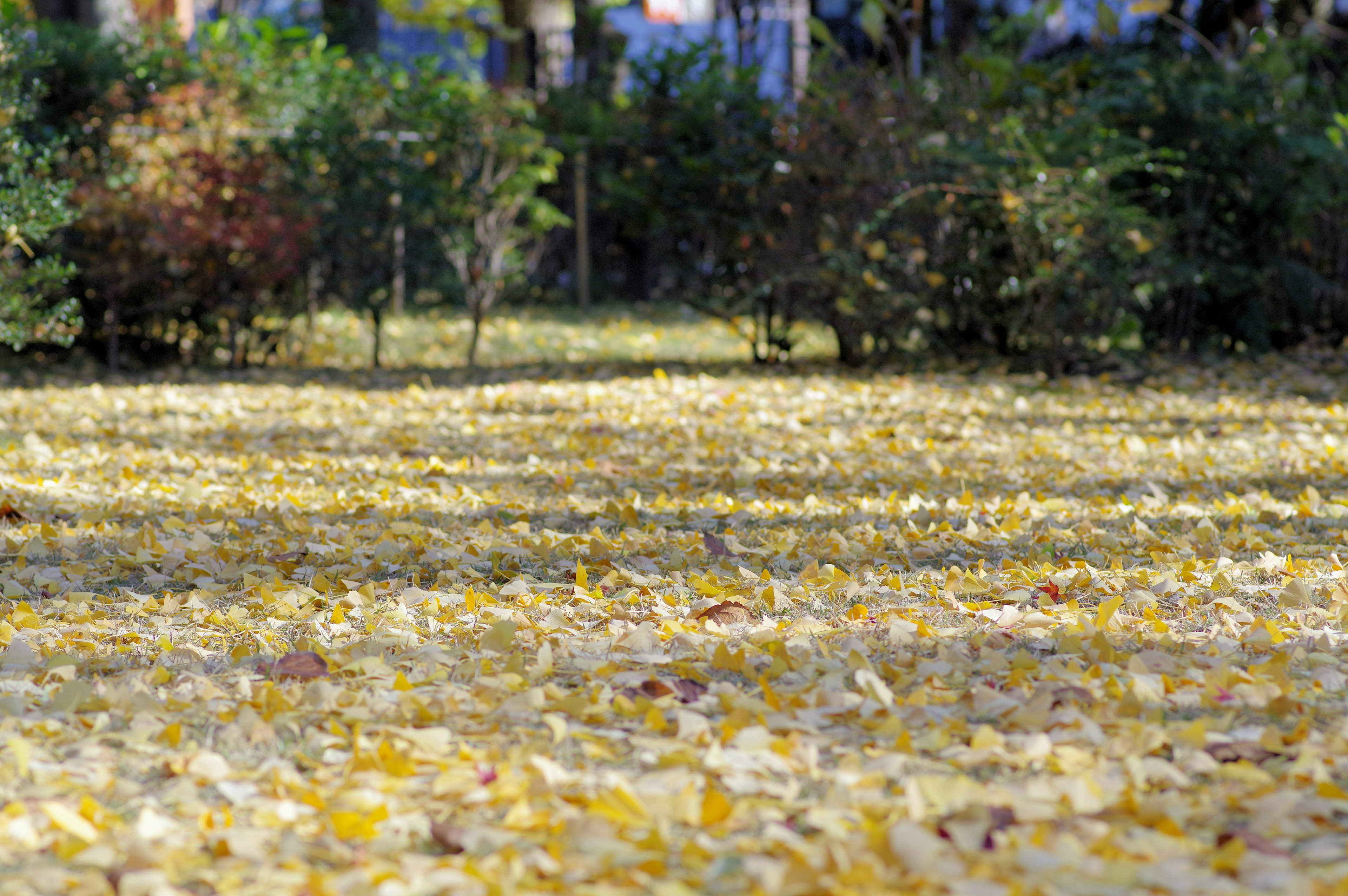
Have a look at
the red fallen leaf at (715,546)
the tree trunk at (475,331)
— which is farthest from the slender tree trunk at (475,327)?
the red fallen leaf at (715,546)

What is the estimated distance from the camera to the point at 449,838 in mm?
1826

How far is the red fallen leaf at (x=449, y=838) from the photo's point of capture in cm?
182

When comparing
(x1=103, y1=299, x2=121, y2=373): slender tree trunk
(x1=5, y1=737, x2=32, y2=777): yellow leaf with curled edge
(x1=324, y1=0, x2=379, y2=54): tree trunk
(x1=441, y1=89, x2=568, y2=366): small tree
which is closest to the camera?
(x1=5, y1=737, x2=32, y2=777): yellow leaf with curled edge

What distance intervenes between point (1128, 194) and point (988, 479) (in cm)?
412

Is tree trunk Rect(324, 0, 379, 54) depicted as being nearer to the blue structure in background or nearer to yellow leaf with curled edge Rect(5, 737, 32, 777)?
the blue structure in background

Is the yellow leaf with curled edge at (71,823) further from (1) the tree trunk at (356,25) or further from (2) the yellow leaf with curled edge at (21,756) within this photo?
(1) the tree trunk at (356,25)

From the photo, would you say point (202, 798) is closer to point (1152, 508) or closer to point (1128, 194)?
point (1152, 508)

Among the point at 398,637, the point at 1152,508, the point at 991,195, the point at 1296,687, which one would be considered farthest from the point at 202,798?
the point at 991,195

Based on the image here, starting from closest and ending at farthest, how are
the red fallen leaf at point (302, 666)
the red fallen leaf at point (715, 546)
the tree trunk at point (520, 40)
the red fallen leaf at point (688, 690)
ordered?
the red fallen leaf at point (688, 690) < the red fallen leaf at point (302, 666) < the red fallen leaf at point (715, 546) < the tree trunk at point (520, 40)

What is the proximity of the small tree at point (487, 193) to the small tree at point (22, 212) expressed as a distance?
3.02 m

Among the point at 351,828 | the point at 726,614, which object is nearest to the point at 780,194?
the point at 726,614

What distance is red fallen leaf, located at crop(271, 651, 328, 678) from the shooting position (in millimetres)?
2604

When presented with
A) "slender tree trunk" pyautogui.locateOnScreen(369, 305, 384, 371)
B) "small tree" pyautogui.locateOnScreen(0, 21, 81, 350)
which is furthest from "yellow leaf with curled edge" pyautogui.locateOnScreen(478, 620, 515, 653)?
"slender tree trunk" pyautogui.locateOnScreen(369, 305, 384, 371)

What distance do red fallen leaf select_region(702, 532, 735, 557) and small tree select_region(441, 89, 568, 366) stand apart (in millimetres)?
5421
